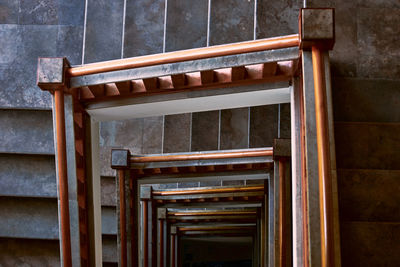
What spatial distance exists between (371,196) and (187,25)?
3.82m

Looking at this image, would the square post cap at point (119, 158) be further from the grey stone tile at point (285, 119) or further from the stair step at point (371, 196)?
the stair step at point (371, 196)

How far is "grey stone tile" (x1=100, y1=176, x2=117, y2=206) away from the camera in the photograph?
28.5 ft

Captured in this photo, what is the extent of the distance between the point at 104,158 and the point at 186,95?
133 inches

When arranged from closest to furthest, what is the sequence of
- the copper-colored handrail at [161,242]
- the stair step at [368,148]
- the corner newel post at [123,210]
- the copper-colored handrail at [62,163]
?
the stair step at [368,148]
the copper-colored handrail at [62,163]
the corner newel post at [123,210]
the copper-colored handrail at [161,242]

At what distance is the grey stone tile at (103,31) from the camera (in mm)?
7316

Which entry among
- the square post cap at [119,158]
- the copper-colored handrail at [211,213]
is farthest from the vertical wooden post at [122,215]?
the copper-colored handrail at [211,213]

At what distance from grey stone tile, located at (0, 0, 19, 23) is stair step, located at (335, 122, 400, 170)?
5.16 metres

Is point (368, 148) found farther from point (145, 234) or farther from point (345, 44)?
point (145, 234)

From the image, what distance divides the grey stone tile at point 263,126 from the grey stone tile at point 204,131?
61 centimetres

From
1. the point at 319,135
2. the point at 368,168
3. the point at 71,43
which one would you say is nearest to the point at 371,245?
the point at 368,168

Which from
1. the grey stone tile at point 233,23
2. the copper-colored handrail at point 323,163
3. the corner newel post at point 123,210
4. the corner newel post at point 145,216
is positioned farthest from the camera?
the corner newel post at point 145,216

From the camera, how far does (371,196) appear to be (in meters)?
4.38

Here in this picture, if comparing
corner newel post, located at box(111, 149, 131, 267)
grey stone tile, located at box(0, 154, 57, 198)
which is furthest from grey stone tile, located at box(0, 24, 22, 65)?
corner newel post, located at box(111, 149, 131, 267)

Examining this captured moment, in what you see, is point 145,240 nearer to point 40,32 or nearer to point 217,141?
point 217,141
